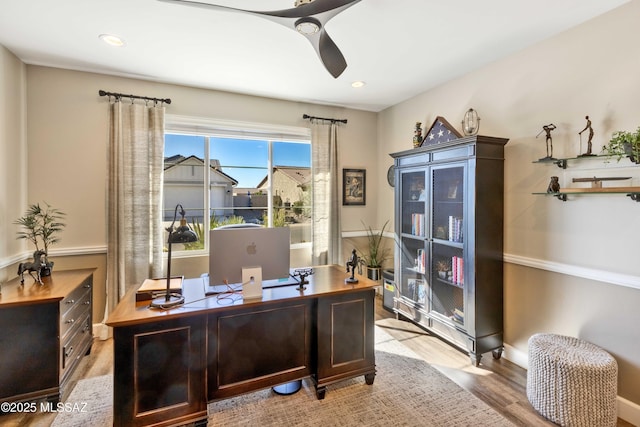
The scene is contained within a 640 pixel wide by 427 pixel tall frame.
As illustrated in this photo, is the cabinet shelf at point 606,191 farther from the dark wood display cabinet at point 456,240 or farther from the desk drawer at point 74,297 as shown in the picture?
the desk drawer at point 74,297

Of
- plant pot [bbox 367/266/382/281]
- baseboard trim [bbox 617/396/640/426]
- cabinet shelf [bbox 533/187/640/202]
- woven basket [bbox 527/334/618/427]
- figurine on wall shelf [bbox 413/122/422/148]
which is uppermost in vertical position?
figurine on wall shelf [bbox 413/122/422/148]

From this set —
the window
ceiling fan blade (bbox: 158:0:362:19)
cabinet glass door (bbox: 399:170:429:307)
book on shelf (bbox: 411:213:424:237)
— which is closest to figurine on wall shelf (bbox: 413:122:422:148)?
cabinet glass door (bbox: 399:170:429:307)

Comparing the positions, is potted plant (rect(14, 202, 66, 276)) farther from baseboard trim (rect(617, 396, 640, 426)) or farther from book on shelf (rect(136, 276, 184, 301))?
baseboard trim (rect(617, 396, 640, 426))

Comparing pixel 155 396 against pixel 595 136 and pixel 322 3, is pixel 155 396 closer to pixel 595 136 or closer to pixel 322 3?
pixel 322 3

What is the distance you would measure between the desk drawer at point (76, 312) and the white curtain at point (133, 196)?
1.06 ft

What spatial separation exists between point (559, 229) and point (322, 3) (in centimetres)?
235

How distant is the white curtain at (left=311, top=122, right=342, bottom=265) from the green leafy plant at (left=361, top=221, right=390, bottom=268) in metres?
0.51

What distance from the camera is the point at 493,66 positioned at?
282cm

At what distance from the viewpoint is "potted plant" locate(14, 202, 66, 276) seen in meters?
2.54

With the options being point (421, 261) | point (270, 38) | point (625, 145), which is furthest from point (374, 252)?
point (270, 38)

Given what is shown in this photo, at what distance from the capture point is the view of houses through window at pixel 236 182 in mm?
3533

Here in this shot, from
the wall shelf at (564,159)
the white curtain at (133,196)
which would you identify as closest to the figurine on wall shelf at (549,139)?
the wall shelf at (564,159)

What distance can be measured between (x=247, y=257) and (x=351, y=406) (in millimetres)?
1265

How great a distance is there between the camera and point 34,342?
2.03 meters
